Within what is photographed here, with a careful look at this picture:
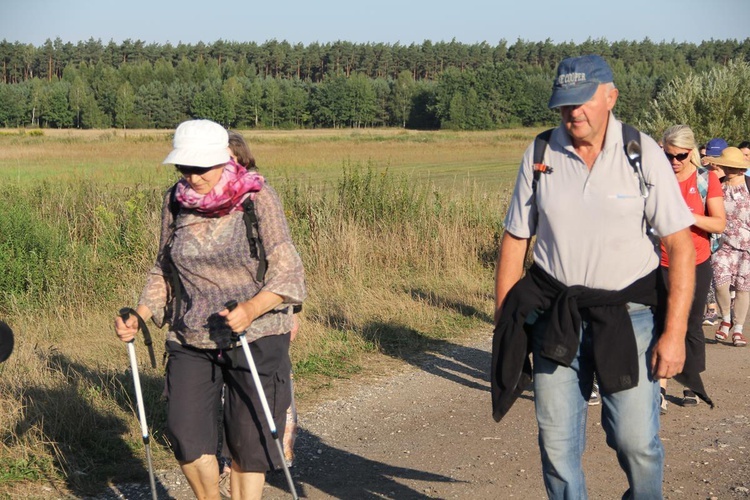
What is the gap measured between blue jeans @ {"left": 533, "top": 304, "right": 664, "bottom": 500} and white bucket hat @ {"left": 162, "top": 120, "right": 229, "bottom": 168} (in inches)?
56.6

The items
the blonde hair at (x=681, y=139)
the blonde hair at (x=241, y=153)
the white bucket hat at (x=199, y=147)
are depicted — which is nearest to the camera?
the white bucket hat at (x=199, y=147)

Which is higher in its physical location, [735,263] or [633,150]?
[633,150]

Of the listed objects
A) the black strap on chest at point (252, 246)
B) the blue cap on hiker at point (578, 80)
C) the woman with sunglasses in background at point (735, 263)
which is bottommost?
the woman with sunglasses in background at point (735, 263)

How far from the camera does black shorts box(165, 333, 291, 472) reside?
12.1 feet

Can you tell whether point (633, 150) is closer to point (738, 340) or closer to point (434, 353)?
point (434, 353)

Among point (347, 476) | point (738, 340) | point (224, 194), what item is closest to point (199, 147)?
Answer: point (224, 194)

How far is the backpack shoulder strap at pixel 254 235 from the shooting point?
12.1ft

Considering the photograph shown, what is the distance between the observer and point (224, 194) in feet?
11.9

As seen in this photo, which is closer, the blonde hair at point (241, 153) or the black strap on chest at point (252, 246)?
the black strap on chest at point (252, 246)

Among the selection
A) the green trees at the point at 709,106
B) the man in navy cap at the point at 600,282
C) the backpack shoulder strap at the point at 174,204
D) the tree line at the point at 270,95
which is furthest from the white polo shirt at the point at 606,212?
the tree line at the point at 270,95

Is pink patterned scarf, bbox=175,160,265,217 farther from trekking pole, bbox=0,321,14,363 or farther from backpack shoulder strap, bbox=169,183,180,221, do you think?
trekking pole, bbox=0,321,14,363

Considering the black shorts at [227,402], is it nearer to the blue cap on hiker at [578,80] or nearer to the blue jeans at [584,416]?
the blue jeans at [584,416]

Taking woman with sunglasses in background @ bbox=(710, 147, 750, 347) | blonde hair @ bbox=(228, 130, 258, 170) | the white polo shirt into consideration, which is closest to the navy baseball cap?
woman with sunglasses in background @ bbox=(710, 147, 750, 347)

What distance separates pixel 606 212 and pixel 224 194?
1.49 meters
